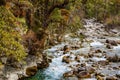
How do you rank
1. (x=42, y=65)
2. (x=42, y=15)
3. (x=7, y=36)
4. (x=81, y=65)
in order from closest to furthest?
(x=7, y=36)
(x=42, y=65)
(x=81, y=65)
(x=42, y=15)

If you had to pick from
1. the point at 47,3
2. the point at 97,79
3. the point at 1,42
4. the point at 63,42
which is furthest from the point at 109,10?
the point at 1,42

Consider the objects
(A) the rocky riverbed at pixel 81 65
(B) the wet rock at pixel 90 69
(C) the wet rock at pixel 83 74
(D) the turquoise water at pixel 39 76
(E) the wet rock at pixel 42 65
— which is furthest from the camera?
(E) the wet rock at pixel 42 65

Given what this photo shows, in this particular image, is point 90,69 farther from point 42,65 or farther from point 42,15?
point 42,15

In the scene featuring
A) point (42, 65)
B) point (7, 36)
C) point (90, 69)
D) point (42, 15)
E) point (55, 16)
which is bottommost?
point (90, 69)

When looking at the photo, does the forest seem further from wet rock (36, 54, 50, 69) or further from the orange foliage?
the orange foliage

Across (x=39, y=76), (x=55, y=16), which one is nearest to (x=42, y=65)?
(x=39, y=76)

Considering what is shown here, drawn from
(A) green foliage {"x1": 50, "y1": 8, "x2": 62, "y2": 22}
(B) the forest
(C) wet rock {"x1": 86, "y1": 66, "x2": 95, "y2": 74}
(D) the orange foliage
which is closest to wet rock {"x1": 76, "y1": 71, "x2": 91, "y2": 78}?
(B) the forest

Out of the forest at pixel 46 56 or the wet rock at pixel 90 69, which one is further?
the wet rock at pixel 90 69

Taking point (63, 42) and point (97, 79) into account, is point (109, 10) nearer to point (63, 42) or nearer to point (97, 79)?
point (63, 42)

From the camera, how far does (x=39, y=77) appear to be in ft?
66.7

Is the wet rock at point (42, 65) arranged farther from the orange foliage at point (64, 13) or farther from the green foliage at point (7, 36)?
the green foliage at point (7, 36)

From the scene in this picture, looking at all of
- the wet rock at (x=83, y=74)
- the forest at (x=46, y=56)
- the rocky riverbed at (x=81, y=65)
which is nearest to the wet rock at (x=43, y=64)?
the forest at (x=46, y=56)

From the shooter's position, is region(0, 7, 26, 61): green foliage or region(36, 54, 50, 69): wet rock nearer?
region(0, 7, 26, 61): green foliage

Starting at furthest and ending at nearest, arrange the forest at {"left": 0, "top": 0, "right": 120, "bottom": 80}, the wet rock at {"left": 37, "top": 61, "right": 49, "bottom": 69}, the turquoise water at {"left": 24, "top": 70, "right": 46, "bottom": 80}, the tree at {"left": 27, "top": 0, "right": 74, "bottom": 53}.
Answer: the tree at {"left": 27, "top": 0, "right": 74, "bottom": 53} < the wet rock at {"left": 37, "top": 61, "right": 49, "bottom": 69} < the turquoise water at {"left": 24, "top": 70, "right": 46, "bottom": 80} < the forest at {"left": 0, "top": 0, "right": 120, "bottom": 80}
